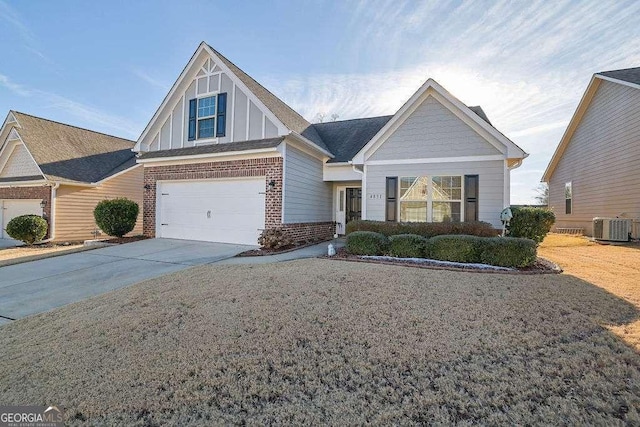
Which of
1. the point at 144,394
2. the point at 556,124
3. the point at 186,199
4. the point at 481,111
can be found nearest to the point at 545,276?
the point at 144,394

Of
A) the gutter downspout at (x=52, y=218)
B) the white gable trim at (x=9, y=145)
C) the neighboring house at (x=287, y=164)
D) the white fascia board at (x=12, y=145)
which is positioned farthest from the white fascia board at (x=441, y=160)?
the white gable trim at (x=9, y=145)

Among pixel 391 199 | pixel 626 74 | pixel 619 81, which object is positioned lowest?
pixel 391 199

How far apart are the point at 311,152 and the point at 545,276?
8432mm

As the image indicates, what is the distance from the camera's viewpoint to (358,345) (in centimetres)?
304

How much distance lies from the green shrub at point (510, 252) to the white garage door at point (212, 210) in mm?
6957

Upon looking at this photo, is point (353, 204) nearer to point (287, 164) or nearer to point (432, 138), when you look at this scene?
point (287, 164)

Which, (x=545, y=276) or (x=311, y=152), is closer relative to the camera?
(x=545, y=276)

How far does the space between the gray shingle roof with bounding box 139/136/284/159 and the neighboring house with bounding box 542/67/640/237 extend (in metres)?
13.5

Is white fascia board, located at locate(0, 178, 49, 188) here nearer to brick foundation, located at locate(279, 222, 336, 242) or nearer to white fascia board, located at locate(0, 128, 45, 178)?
white fascia board, located at locate(0, 128, 45, 178)

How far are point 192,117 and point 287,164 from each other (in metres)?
4.84

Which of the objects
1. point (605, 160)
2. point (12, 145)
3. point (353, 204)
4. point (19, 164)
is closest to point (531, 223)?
point (353, 204)

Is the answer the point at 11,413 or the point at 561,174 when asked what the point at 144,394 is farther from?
the point at 561,174

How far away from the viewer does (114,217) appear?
1158 centimetres

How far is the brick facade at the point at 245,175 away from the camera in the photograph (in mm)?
9820
